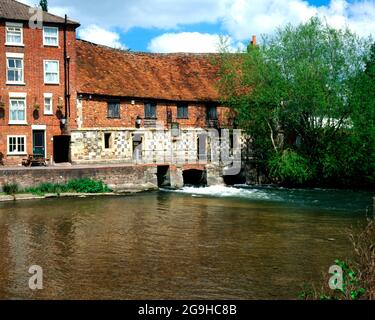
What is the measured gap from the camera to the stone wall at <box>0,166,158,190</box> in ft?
101

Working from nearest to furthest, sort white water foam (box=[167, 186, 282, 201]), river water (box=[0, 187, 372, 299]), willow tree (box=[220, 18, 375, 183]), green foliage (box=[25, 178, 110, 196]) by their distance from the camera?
river water (box=[0, 187, 372, 299]) < green foliage (box=[25, 178, 110, 196]) < white water foam (box=[167, 186, 282, 201]) < willow tree (box=[220, 18, 375, 183])

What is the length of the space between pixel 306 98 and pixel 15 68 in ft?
70.9

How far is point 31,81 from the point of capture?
3750 cm

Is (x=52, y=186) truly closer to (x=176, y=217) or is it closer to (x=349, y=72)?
(x=176, y=217)

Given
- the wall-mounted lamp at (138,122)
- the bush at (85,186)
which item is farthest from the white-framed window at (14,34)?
the bush at (85,186)

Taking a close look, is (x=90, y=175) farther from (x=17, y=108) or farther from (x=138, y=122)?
(x=138, y=122)

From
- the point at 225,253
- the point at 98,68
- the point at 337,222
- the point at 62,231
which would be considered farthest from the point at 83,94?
the point at 225,253

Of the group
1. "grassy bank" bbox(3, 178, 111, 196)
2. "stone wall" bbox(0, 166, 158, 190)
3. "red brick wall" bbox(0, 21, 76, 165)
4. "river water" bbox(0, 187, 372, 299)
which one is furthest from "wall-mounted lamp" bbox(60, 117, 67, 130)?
"river water" bbox(0, 187, 372, 299)

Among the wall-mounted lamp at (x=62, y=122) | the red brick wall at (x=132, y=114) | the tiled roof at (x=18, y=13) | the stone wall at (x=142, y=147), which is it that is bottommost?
the stone wall at (x=142, y=147)

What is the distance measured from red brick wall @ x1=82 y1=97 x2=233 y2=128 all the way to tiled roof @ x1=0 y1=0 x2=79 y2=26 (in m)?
6.49

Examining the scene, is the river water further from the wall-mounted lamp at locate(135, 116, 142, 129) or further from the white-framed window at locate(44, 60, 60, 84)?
the wall-mounted lamp at locate(135, 116, 142, 129)

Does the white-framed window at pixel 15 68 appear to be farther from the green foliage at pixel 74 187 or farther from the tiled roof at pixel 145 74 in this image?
the green foliage at pixel 74 187

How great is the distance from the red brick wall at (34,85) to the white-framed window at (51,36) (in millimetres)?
239

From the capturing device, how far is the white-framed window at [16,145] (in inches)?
1444
